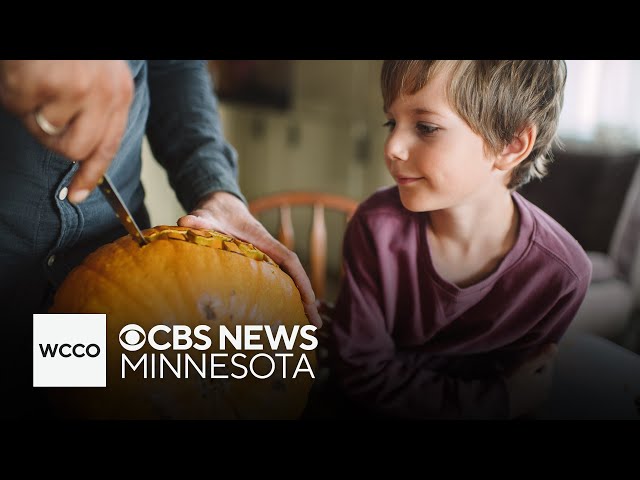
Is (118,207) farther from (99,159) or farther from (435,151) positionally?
(435,151)

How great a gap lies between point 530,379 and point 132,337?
0.39 meters

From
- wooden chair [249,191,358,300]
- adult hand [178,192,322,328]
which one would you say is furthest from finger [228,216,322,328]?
wooden chair [249,191,358,300]

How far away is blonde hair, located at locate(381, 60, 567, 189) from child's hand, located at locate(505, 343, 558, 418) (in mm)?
209

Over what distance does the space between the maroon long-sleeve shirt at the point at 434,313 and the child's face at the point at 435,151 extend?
0.14ft

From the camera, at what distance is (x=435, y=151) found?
52 centimetres

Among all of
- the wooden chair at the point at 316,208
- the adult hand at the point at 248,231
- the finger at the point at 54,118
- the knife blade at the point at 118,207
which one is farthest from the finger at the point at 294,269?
the wooden chair at the point at 316,208

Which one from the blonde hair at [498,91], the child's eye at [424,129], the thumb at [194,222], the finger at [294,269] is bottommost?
the finger at [294,269]

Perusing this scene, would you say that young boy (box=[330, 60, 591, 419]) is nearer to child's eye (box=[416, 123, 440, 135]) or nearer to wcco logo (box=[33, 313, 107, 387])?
child's eye (box=[416, 123, 440, 135])

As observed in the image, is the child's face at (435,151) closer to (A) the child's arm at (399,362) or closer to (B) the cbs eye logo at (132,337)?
(A) the child's arm at (399,362)

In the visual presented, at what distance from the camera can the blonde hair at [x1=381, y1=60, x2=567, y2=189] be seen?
20.0 inches

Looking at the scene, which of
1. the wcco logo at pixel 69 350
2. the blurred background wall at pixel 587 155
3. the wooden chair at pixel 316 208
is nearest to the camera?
the wcco logo at pixel 69 350

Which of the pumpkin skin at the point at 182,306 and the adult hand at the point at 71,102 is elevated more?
the adult hand at the point at 71,102

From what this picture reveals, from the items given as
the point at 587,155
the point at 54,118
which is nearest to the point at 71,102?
the point at 54,118

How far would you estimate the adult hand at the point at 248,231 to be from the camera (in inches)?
21.2
